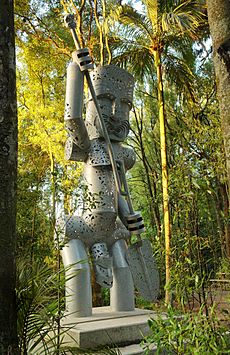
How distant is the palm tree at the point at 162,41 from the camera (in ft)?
22.1

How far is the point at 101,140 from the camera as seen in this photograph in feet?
13.9

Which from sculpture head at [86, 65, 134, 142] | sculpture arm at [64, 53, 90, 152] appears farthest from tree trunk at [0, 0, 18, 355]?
sculpture head at [86, 65, 134, 142]

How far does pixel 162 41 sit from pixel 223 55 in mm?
6173

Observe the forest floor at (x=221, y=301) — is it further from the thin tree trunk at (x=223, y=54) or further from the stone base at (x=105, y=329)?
the thin tree trunk at (x=223, y=54)

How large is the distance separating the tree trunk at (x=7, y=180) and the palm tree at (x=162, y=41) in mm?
4142

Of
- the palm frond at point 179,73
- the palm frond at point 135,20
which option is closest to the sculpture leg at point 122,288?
the palm frond at point 135,20

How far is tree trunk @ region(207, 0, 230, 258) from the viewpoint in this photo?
5.12 ft

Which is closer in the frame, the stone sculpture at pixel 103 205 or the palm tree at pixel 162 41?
the stone sculpture at pixel 103 205

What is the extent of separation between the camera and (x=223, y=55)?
1604 millimetres

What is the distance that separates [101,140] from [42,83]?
19.5ft

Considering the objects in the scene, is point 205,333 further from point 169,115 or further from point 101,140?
point 169,115

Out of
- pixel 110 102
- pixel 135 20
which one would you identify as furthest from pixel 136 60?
pixel 110 102

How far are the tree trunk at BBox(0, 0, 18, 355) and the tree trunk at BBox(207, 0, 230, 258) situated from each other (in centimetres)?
120

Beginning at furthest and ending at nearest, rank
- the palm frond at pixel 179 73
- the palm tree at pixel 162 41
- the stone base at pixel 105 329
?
1. the palm frond at pixel 179 73
2. the palm tree at pixel 162 41
3. the stone base at pixel 105 329
